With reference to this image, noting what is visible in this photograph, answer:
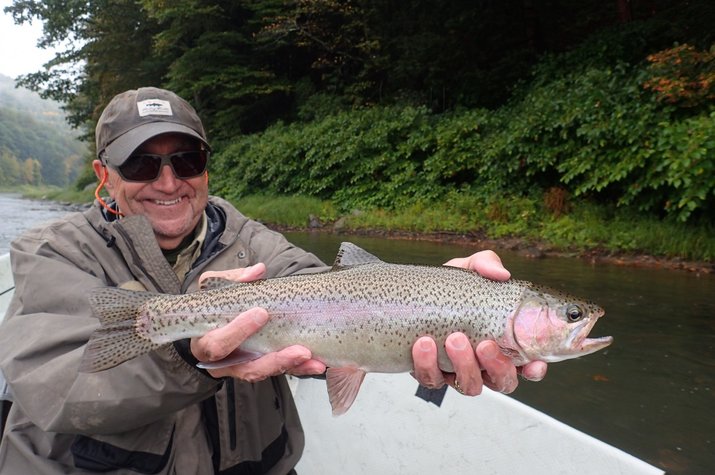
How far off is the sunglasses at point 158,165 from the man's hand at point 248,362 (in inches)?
44.7

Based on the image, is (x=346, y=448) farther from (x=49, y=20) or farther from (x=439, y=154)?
(x=49, y=20)

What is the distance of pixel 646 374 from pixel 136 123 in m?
5.08

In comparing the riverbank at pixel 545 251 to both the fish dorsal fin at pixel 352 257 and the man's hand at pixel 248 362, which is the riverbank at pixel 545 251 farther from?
the man's hand at pixel 248 362

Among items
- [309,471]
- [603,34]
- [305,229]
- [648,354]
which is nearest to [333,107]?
[305,229]

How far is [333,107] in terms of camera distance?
68.3 feet

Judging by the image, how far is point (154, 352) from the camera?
1998 mm

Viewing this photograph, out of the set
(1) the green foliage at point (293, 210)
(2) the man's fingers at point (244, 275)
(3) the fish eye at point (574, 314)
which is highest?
(2) the man's fingers at point (244, 275)

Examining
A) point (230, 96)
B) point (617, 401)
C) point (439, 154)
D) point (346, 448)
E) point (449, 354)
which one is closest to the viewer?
point (449, 354)

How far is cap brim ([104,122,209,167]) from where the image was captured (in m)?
2.67

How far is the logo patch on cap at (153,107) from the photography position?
2.74m

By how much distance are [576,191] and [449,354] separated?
880cm

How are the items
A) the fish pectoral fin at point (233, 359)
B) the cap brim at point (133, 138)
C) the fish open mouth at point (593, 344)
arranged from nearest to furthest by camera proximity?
the fish pectoral fin at point (233, 359), the fish open mouth at point (593, 344), the cap brim at point (133, 138)

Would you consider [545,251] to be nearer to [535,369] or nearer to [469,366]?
[535,369]

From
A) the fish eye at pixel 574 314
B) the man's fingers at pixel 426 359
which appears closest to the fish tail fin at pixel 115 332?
the man's fingers at pixel 426 359
